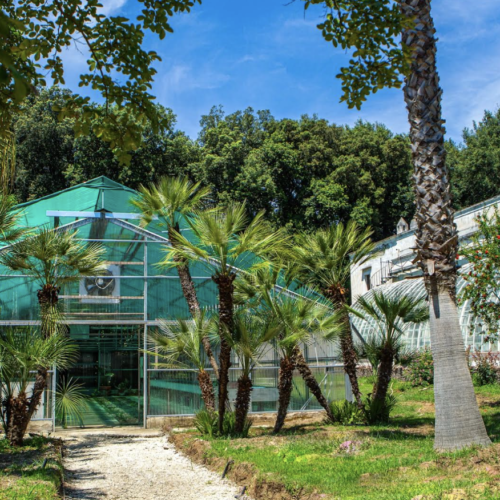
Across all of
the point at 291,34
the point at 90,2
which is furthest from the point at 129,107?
the point at 291,34

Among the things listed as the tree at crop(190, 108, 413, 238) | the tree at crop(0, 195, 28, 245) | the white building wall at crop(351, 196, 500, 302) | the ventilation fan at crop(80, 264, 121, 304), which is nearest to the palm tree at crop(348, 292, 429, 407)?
the ventilation fan at crop(80, 264, 121, 304)

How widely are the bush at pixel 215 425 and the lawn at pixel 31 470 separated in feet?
9.26

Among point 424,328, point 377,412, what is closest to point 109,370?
point 424,328

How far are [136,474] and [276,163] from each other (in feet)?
92.6

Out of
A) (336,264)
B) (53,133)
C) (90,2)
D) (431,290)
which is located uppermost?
(53,133)

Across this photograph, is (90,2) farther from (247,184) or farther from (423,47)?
(247,184)

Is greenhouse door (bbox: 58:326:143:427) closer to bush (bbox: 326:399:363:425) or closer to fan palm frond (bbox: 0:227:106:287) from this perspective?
fan palm frond (bbox: 0:227:106:287)

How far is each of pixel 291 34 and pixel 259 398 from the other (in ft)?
33.3

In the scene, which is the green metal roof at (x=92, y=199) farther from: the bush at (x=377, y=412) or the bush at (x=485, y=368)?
the bush at (x=485, y=368)

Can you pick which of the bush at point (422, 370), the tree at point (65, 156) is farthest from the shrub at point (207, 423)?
the tree at point (65, 156)

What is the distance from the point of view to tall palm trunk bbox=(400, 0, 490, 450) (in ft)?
27.1

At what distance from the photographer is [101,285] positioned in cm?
1556

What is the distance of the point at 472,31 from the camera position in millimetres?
11703

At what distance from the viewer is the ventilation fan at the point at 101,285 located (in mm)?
15438
